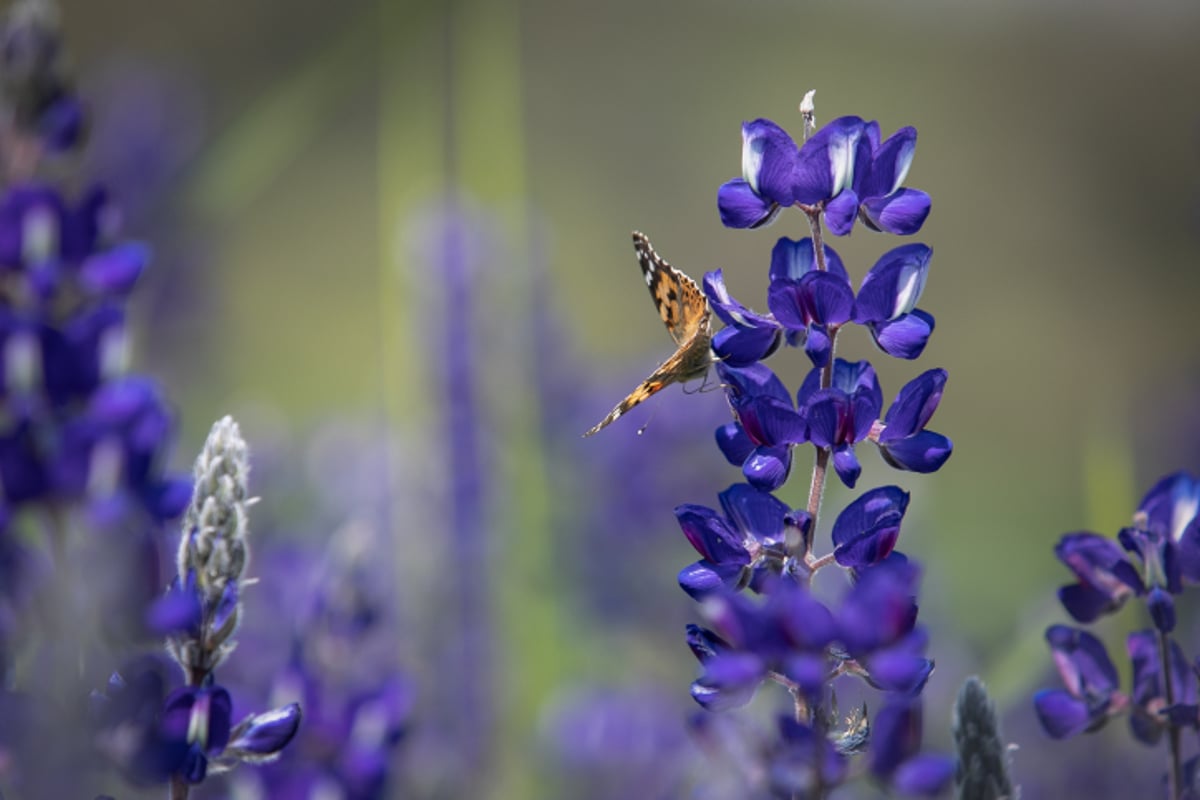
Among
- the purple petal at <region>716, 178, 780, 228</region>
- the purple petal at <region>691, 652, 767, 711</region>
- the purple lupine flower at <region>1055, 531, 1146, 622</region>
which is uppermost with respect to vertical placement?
the purple petal at <region>716, 178, 780, 228</region>

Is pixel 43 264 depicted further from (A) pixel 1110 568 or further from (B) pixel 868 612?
(A) pixel 1110 568

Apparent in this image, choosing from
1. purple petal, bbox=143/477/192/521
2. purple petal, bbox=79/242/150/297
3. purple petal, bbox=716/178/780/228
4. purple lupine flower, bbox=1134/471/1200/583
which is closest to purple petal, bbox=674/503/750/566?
purple petal, bbox=716/178/780/228

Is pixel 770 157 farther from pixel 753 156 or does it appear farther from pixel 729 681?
pixel 729 681

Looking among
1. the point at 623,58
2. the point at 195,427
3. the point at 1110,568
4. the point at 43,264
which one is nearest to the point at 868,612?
the point at 1110,568

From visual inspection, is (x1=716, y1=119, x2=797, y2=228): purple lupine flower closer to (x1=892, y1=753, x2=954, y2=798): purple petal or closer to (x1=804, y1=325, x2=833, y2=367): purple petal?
(x1=804, y1=325, x2=833, y2=367): purple petal

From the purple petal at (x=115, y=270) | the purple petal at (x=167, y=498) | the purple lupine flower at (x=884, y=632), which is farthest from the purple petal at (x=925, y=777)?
the purple petal at (x=115, y=270)

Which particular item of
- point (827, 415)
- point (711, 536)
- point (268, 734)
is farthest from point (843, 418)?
point (268, 734)
